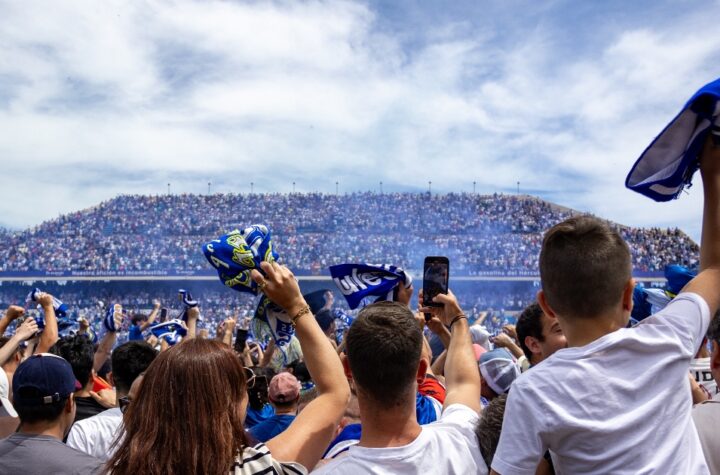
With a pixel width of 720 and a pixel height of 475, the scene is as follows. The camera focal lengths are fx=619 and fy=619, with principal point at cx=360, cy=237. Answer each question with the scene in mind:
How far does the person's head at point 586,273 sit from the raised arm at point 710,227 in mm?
320

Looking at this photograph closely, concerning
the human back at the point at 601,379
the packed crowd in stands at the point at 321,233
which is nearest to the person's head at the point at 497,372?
the human back at the point at 601,379

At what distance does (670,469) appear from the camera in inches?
62.9

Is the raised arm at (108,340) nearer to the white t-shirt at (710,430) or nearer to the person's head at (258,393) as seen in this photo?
the person's head at (258,393)

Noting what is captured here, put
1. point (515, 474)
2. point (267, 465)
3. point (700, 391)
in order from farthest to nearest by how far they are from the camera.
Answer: point (700, 391) < point (267, 465) < point (515, 474)

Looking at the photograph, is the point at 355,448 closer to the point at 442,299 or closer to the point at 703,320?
the point at 442,299

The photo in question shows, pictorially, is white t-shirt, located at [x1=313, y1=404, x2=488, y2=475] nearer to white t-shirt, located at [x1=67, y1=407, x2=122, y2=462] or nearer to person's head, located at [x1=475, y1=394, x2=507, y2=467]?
person's head, located at [x1=475, y1=394, x2=507, y2=467]

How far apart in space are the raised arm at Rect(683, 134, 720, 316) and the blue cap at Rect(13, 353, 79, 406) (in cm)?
251

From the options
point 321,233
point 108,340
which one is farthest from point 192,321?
point 321,233

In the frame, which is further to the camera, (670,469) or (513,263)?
(513,263)

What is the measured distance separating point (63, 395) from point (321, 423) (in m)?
1.43

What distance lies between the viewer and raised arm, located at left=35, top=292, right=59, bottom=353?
13.6ft

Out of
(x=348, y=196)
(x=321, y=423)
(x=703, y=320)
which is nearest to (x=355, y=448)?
(x=321, y=423)

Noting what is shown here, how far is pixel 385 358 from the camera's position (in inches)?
73.5

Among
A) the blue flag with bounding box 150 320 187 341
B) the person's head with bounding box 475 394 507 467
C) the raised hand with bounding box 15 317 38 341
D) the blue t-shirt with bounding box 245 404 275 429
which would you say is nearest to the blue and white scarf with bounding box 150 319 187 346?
the blue flag with bounding box 150 320 187 341
